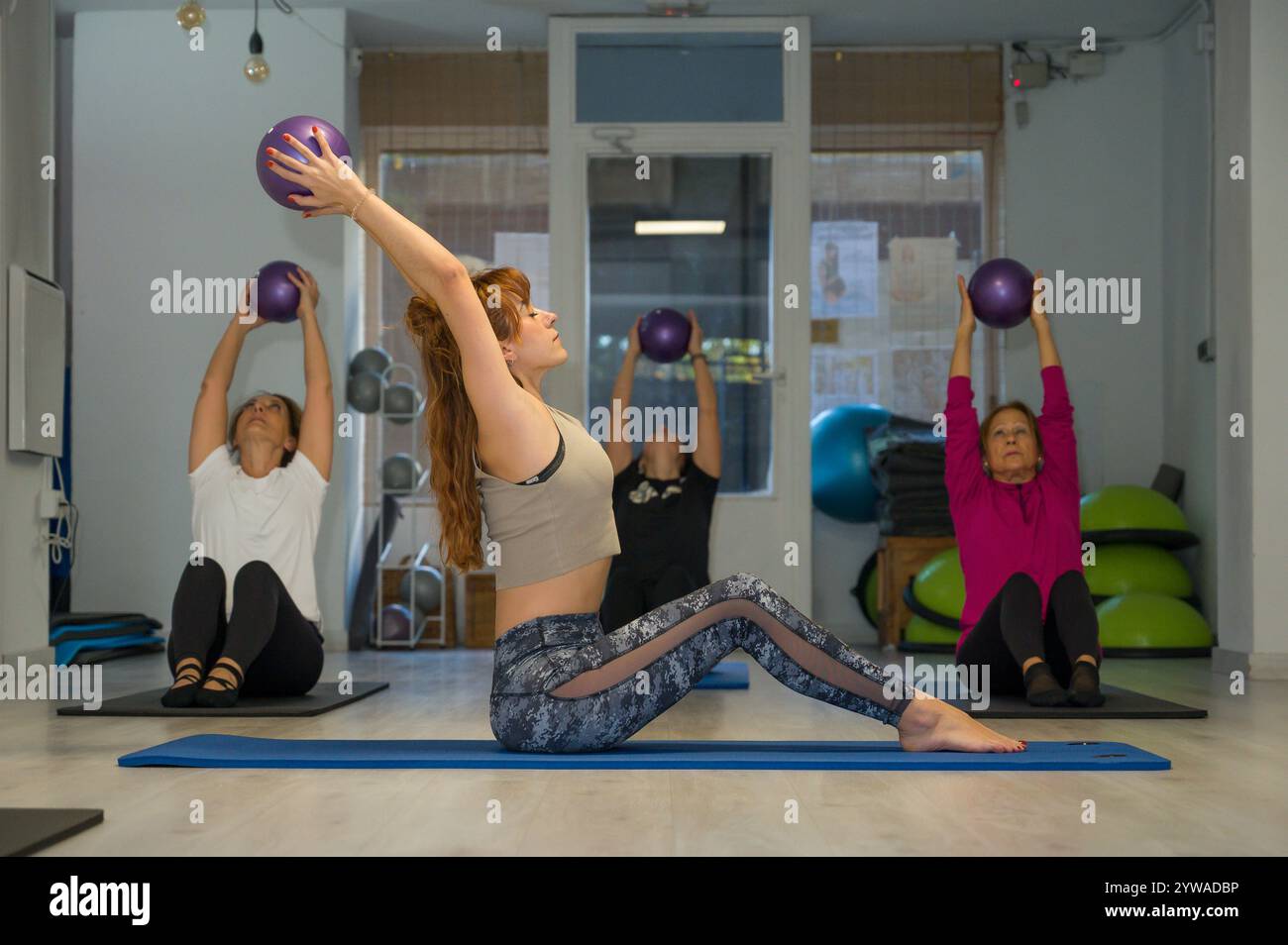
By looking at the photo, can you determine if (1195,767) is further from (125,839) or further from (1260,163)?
(1260,163)

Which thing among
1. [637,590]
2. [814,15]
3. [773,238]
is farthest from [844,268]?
[637,590]

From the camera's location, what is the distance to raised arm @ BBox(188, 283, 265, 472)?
12.4 ft

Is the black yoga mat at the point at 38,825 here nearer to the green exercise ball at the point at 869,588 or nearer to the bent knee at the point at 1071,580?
the bent knee at the point at 1071,580

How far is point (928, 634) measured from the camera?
242 inches

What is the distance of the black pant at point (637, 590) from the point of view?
4645 mm

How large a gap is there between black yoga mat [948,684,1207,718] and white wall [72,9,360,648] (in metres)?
3.65

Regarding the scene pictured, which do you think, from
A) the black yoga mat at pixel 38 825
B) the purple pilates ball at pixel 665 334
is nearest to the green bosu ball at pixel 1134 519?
the purple pilates ball at pixel 665 334

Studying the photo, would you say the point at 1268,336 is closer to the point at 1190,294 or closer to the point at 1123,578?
the point at 1123,578

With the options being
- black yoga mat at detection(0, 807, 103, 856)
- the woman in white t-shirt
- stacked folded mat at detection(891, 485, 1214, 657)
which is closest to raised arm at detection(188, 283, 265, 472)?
the woman in white t-shirt

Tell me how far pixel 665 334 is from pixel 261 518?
1794mm

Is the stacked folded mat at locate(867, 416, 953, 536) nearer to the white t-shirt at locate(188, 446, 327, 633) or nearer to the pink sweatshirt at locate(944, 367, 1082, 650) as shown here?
the pink sweatshirt at locate(944, 367, 1082, 650)

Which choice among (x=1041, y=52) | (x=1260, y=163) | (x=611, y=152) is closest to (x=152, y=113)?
(x=611, y=152)

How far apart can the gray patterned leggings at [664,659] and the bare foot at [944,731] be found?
0.10 m

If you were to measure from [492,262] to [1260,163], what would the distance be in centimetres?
366
